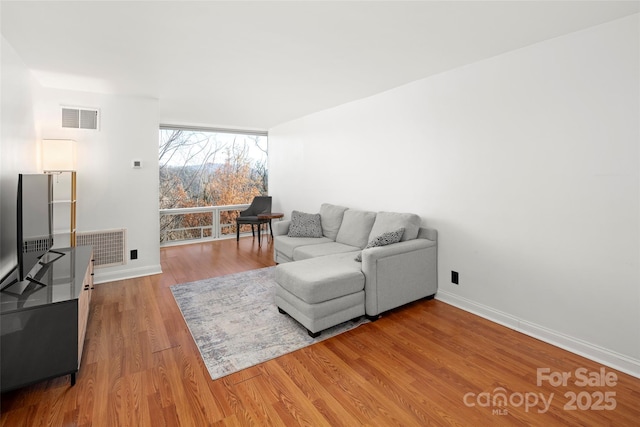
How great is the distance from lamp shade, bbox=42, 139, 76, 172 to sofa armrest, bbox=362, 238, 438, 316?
331 cm

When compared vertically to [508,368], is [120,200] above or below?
above

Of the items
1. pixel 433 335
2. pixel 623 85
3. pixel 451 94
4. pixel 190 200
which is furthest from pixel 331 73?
pixel 190 200

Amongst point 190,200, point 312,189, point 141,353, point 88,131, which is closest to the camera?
point 141,353

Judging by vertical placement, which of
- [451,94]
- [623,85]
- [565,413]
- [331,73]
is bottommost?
[565,413]

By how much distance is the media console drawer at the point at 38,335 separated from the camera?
1812 mm

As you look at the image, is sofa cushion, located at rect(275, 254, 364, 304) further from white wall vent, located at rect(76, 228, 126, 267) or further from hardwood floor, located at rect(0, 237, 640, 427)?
white wall vent, located at rect(76, 228, 126, 267)

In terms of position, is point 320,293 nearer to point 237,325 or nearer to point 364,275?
point 364,275

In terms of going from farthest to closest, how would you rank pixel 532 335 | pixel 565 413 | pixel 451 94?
pixel 451 94, pixel 532 335, pixel 565 413

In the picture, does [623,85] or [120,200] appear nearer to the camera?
[623,85]

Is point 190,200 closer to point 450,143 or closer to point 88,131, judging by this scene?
point 88,131

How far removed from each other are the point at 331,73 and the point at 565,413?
328cm

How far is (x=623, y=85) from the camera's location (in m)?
2.17

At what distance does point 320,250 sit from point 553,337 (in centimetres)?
238

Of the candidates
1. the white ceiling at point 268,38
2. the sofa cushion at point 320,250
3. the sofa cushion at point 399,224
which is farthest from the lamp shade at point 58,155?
the sofa cushion at point 399,224
